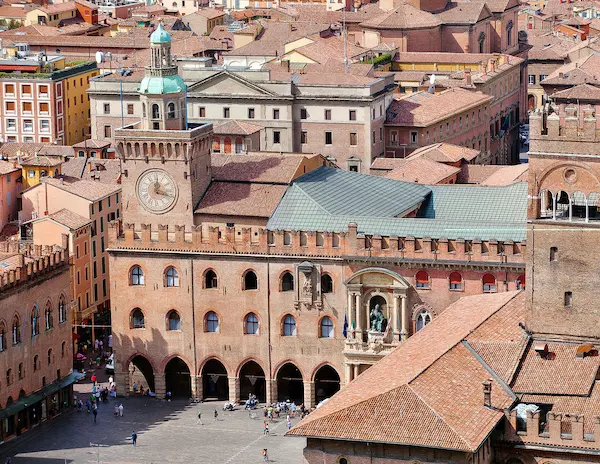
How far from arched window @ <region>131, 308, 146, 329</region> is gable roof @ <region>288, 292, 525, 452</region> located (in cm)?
3147

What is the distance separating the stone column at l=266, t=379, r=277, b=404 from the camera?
135 m

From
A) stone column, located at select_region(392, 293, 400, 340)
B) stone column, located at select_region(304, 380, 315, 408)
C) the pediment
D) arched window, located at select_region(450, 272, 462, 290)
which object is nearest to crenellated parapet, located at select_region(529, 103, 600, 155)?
arched window, located at select_region(450, 272, 462, 290)

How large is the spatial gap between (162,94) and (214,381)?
57.3 ft

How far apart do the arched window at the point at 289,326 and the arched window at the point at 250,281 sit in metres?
2.59

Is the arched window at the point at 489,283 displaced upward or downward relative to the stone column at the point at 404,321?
upward

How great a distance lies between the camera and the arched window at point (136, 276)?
13712cm

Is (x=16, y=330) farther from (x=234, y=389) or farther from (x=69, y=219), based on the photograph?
(x=69, y=219)

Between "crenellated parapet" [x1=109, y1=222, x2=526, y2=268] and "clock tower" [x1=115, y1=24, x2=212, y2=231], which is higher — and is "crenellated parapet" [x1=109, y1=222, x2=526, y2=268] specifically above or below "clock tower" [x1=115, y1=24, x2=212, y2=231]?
below

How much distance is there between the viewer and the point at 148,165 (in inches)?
5453

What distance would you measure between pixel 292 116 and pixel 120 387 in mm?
47047

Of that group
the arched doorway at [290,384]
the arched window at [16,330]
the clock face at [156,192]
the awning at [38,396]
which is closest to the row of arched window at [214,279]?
the clock face at [156,192]

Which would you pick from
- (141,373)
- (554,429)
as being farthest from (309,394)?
(554,429)

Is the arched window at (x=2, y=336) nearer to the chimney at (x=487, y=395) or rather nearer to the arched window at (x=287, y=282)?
the arched window at (x=287, y=282)

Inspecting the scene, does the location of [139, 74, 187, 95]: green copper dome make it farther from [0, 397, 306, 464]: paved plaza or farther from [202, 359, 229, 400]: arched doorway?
[0, 397, 306, 464]: paved plaza
